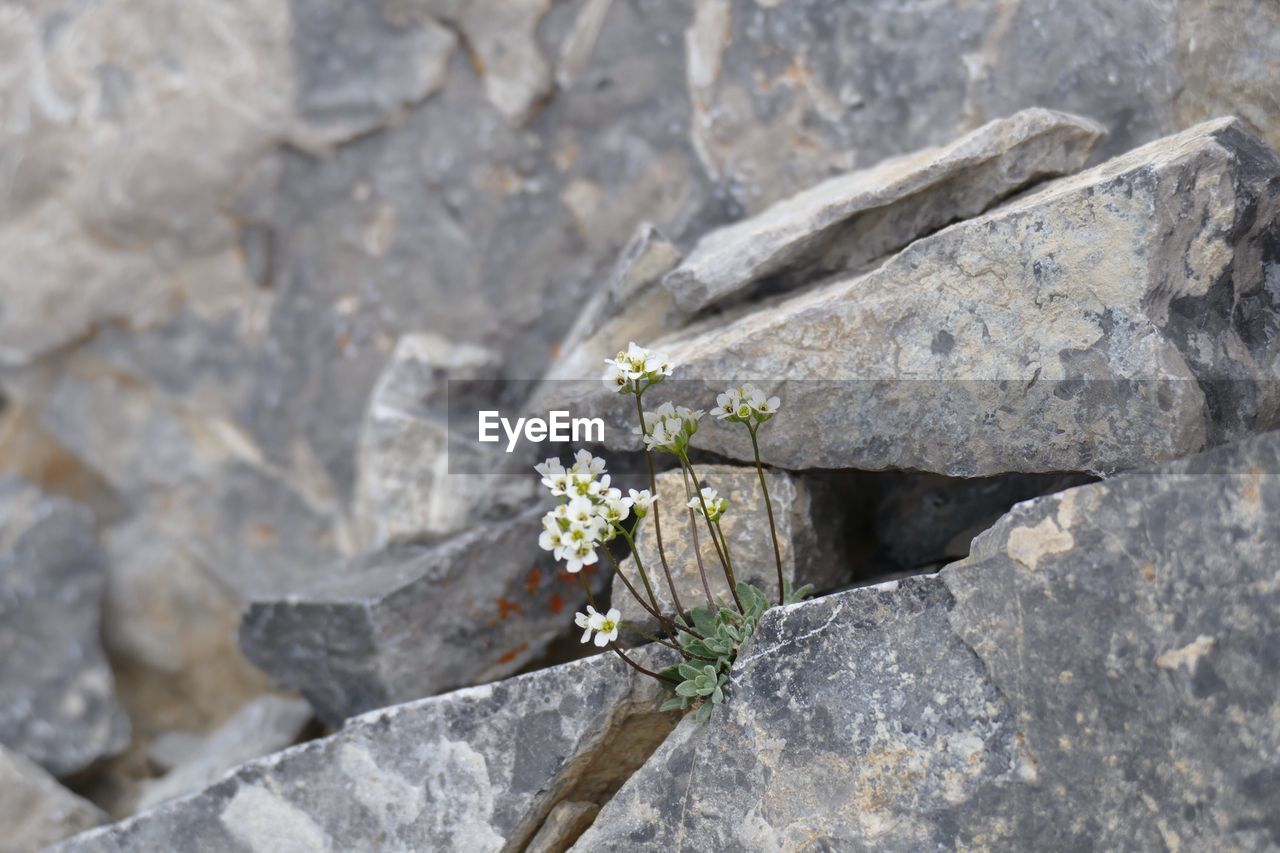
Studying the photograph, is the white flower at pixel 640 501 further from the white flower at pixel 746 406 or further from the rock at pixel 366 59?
the rock at pixel 366 59

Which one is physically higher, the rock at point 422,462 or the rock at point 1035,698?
the rock at point 1035,698

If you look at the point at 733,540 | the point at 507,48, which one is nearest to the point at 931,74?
the point at 507,48

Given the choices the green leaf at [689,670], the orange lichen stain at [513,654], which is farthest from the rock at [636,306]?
the green leaf at [689,670]

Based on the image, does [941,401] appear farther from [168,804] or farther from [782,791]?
[168,804]

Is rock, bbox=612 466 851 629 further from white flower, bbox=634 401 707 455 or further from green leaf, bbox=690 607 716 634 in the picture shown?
white flower, bbox=634 401 707 455

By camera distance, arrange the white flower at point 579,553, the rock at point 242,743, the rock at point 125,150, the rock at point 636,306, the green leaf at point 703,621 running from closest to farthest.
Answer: the white flower at point 579,553 → the green leaf at point 703,621 → the rock at point 636,306 → the rock at point 242,743 → the rock at point 125,150

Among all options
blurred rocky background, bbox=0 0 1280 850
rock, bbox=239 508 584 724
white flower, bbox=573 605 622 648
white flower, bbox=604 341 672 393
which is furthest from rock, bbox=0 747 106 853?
white flower, bbox=604 341 672 393
